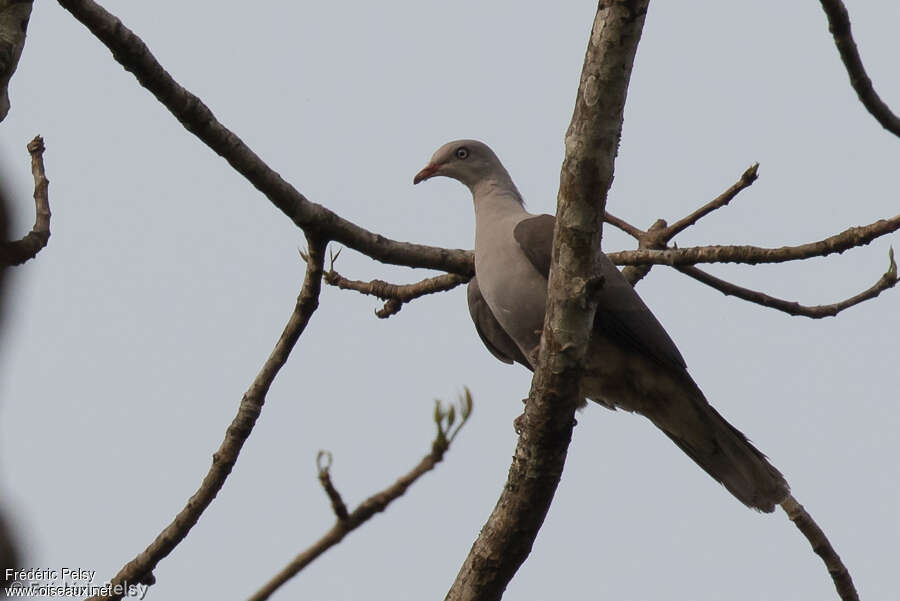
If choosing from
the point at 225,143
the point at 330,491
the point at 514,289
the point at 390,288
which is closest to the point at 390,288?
the point at 390,288

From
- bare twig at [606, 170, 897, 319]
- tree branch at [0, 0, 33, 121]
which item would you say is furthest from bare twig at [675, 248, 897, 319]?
tree branch at [0, 0, 33, 121]

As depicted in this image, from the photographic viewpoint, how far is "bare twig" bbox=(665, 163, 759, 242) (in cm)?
515

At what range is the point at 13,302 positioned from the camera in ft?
2.96

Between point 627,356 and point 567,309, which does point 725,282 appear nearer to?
point 627,356

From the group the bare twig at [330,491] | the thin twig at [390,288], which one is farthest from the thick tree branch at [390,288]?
the bare twig at [330,491]

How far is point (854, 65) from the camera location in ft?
12.1

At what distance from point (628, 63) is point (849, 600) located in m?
3.18

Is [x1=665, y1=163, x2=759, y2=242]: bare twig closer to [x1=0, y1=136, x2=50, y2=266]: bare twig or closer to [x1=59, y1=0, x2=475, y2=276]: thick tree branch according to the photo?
[x1=59, y1=0, x2=475, y2=276]: thick tree branch

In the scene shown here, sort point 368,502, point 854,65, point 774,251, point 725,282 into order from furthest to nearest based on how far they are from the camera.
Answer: point 725,282, point 774,251, point 854,65, point 368,502

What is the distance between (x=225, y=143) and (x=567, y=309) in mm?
1245

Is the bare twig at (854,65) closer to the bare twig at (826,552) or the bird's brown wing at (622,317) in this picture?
the bird's brown wing at (622,317)

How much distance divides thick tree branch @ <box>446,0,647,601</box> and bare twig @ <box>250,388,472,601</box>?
1.34m

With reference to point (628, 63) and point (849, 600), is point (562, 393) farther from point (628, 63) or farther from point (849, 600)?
point (849, 600)

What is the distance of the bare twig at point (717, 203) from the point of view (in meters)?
5.15
